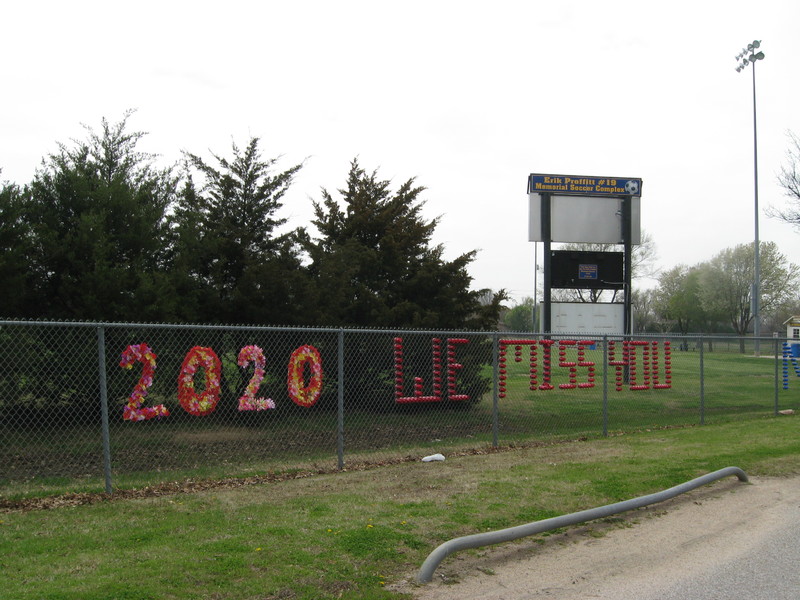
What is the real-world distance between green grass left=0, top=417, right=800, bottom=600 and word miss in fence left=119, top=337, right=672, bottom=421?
118cm

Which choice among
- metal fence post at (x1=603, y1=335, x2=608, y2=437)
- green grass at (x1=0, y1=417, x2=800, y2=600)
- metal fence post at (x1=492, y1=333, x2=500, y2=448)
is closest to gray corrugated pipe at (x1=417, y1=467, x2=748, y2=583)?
green grass at (x1=0, y1=417, x2=800, y2=600)

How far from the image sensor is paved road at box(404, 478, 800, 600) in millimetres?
4762

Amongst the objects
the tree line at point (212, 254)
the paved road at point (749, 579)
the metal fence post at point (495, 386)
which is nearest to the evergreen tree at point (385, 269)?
the tree line at point (212, 254)

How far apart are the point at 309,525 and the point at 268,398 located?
3.55 metres

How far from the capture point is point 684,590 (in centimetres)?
479

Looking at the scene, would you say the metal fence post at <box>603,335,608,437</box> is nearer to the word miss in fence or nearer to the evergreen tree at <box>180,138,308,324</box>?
the word miss in fence

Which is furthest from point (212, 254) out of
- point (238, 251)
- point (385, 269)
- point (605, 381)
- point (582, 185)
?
point (582, 185)

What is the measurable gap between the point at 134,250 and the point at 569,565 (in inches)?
350

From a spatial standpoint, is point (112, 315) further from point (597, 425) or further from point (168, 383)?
point (597, 425)

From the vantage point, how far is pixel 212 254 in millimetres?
12562

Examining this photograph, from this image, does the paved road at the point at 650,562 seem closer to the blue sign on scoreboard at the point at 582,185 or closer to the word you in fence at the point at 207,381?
the word you in fence at the point at 207,381

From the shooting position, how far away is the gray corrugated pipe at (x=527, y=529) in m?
4.86

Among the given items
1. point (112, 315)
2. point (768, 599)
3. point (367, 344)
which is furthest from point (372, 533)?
point (112, 315)

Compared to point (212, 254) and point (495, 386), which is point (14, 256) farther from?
point (495, 386)
